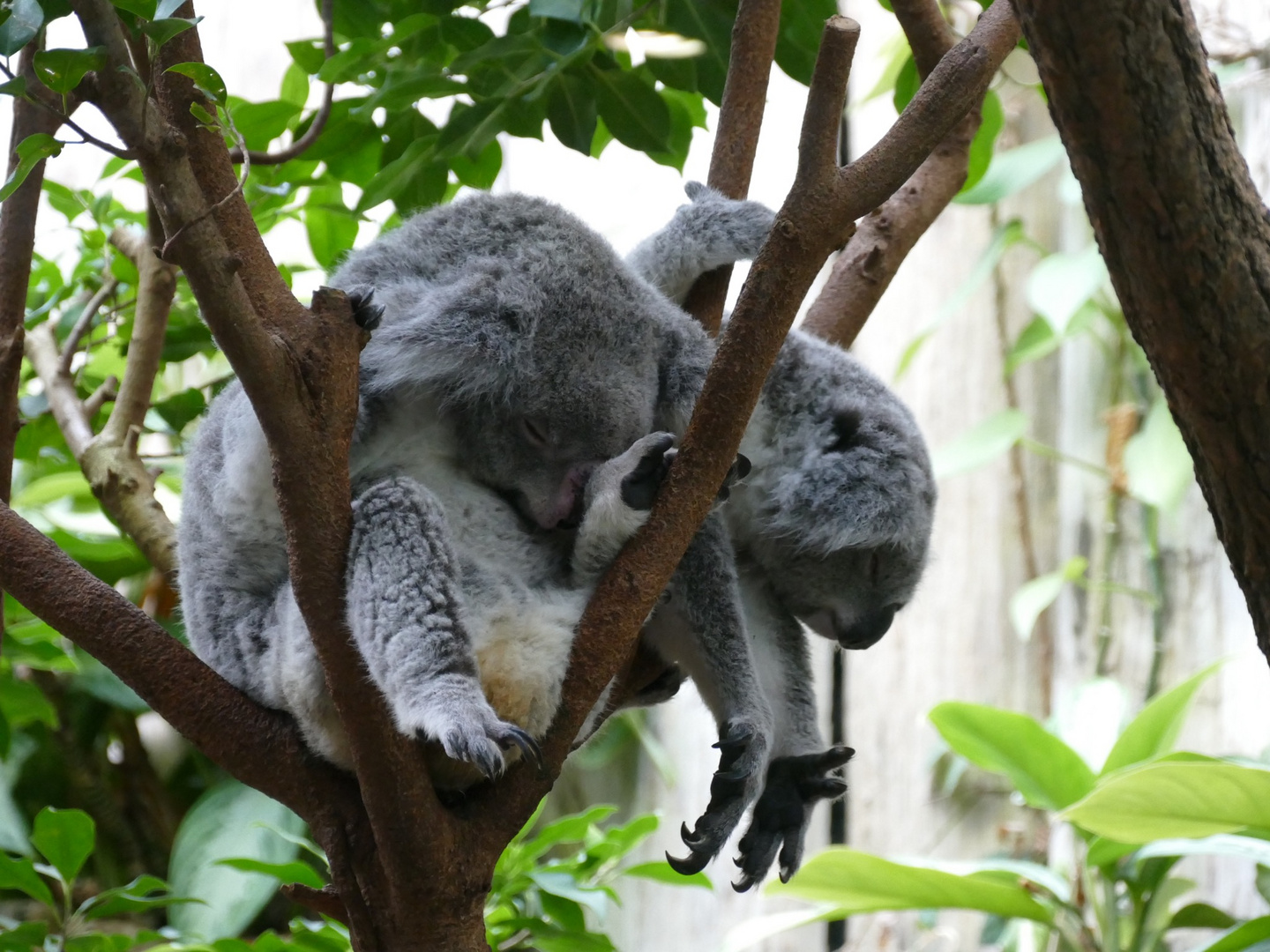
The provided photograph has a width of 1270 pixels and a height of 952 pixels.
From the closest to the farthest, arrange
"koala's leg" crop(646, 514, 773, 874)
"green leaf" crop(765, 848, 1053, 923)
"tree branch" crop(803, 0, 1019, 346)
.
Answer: "koala's leg" crop(646, 514, 773, 874) → "tree branch" crop(803, 0, 1019, 346) → "green leaf" crop(765, 848, 1053, 923)

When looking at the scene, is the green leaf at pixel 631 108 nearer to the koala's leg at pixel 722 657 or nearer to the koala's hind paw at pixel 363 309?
the koala's leg at pixel 722 657

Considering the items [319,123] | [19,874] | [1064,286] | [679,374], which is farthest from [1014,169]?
[19,874]

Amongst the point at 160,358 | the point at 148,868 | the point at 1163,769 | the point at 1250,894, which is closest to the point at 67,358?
the point at 160,358

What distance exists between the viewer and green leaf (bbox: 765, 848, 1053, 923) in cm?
318

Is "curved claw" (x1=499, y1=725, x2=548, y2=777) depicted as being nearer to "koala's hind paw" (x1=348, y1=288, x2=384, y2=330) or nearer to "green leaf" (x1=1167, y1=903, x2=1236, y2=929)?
"koala's hind paw" (x1=348, y1=288, x2=384, y2=330)

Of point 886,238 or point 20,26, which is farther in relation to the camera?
point 886,238

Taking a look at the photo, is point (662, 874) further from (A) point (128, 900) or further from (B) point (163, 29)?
(B) point (163, 29)

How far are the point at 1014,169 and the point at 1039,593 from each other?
5.31 feet

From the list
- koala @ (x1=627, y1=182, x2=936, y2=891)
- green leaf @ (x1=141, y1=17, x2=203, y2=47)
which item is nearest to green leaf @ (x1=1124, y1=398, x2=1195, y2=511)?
koala @ (x1=627, y1=182, x2=936, y2=891)

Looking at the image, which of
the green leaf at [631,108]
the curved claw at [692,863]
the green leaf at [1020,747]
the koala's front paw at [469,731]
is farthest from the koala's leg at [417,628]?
the green leaf at [1020,747]

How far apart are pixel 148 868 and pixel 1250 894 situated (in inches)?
160

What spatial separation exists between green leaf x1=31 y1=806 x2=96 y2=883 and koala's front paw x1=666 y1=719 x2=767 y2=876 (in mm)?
976

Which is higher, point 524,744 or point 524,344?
point 524,344

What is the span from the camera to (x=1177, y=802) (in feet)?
8.66
